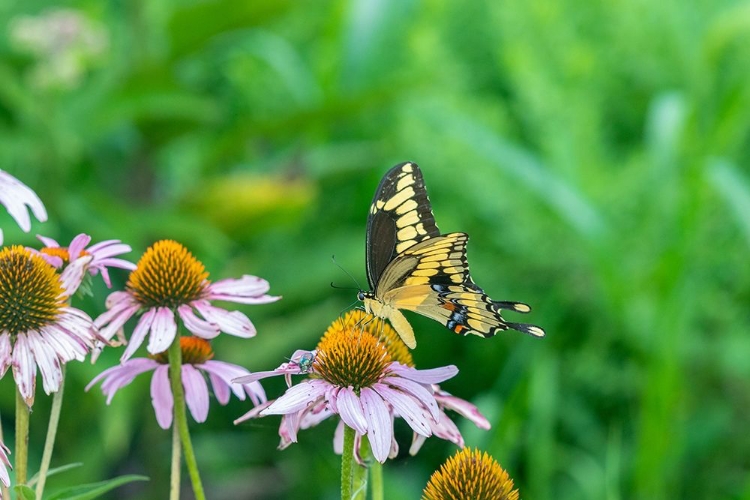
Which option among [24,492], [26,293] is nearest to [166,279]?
[26,293]

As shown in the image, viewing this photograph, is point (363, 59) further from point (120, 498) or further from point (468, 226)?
point (120, 498)

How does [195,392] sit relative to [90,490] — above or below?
above

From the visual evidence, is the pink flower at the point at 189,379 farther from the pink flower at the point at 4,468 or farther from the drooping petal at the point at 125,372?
the pink flower at the point at 4,468

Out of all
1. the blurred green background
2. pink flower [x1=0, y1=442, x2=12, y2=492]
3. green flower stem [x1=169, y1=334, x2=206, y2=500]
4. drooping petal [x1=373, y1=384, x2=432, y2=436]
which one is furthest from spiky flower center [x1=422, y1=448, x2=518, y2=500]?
the blurred green background

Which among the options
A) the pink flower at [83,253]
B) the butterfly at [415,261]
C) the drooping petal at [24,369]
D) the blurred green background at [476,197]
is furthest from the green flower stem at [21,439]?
the blurred green background at [476,197]

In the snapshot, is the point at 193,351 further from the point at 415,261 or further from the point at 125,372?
the point at 415,261

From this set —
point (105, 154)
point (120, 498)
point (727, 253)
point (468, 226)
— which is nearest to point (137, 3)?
point (105, 154)
